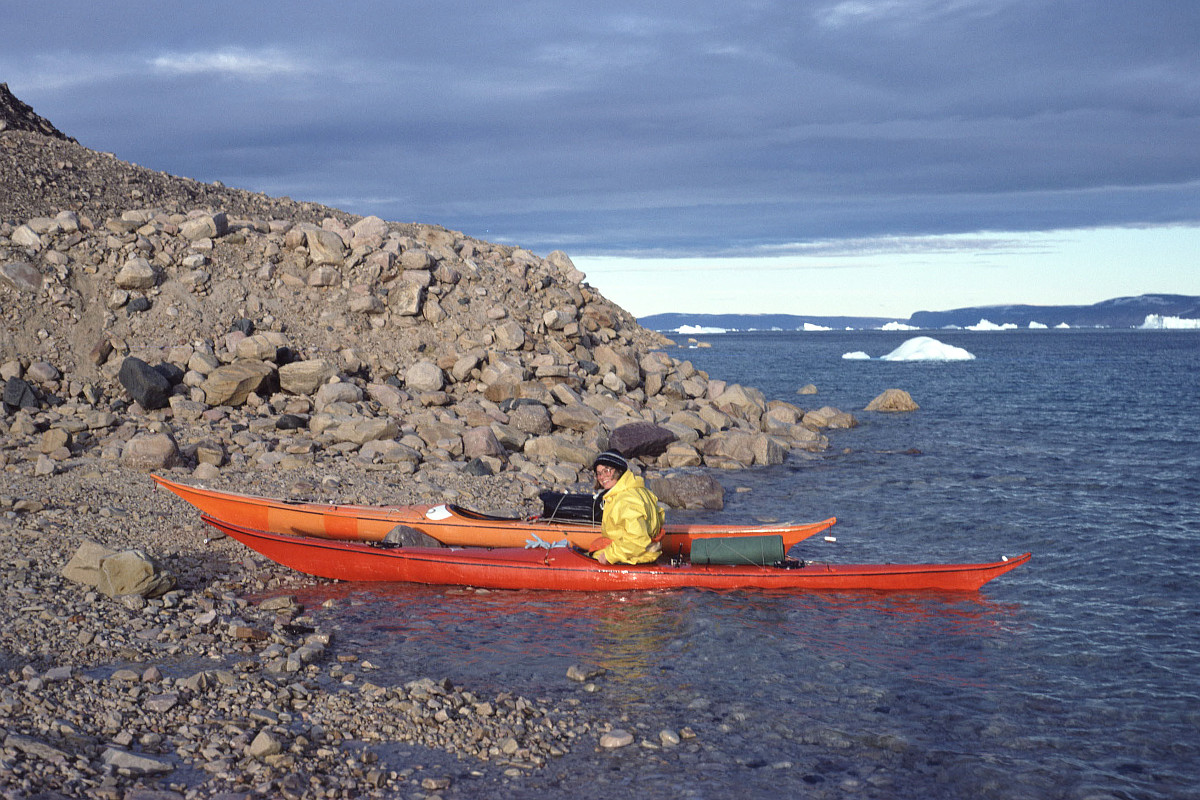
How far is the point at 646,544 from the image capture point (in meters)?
10.4

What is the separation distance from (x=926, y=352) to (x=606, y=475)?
76246 millimetres

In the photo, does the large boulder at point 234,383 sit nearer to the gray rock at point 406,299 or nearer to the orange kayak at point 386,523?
the gray rock at point 406,299

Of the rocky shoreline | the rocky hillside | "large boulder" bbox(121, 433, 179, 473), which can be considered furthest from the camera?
the rocky hillside

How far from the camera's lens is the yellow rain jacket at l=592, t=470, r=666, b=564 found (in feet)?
33.6

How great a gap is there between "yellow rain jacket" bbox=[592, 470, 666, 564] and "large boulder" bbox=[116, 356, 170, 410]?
9338mm

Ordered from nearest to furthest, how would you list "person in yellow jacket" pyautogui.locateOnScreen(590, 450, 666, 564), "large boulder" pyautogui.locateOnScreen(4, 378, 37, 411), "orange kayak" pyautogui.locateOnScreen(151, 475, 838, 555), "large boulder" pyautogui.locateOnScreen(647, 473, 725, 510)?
"person in yellow jacket" pyautogui.locateOnScreen(590, 450, 666, 564)
"orange kayak" pyautogui.locateOnScreen(151, 475, 838, 555)
"large boulder" pyautogui.locateOnScreen(4, 378, 37, 411)
"large boulder" pyautogui.locateOnScreen(647, 473, 725, 510)

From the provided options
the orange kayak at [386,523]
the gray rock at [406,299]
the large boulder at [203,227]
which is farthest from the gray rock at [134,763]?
the large boulder at [203,227]

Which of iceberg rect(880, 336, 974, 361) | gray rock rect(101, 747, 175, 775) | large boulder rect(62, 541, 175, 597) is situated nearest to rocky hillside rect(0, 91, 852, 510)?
large boulder rect(62, 541, 175, 597)

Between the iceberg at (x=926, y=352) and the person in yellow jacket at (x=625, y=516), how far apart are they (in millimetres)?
72698

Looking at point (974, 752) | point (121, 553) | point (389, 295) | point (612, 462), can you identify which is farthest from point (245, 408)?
point (974, 752)

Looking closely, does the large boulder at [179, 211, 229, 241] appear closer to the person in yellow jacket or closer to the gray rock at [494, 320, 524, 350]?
the gray rock at [494, 320, 524, 350]

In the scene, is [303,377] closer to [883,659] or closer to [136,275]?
[136,275]

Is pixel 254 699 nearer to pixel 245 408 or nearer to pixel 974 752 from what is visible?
pixel 974 752

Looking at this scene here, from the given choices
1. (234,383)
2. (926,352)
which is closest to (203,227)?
(234,383)
